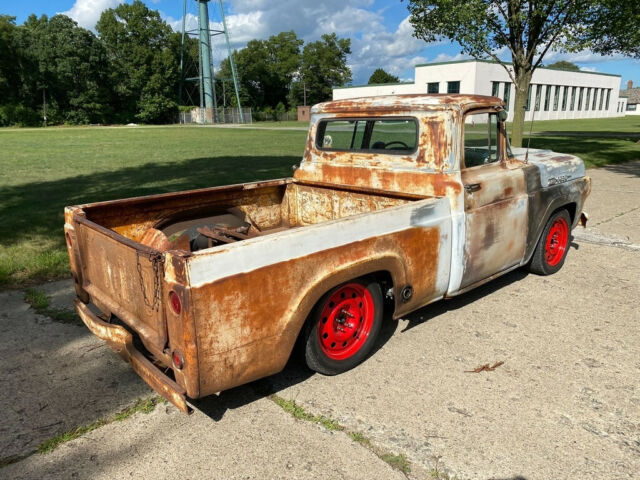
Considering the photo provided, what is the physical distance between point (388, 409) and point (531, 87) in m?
55.8

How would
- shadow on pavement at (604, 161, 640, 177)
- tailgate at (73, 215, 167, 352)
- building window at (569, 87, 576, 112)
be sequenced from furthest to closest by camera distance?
building window at (569, 87, 576, 112), shadow on pavement at (604, 161, 640, 177), tailgate at (73, 215, 167, 352)

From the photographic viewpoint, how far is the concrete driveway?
2.55 m

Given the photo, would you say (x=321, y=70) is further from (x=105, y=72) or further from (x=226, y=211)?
(x=226, y=211)

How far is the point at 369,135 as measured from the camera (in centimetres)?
446

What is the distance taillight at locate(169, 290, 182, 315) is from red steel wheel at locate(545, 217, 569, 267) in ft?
13.4

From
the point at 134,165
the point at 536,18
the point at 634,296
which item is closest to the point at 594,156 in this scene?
the point at 536,18

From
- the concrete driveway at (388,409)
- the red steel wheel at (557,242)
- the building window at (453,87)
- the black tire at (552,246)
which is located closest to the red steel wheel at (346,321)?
the concrete driveway at (388,409)

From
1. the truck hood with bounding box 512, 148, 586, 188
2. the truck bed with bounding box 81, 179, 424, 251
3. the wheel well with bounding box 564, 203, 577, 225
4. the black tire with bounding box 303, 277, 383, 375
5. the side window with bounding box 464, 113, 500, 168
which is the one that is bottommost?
the black tire with bounding box 303, 277, 383, 375

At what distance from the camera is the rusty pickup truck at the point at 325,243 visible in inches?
99.7

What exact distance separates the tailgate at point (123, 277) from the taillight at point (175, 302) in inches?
5.3

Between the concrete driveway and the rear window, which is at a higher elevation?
the rear window

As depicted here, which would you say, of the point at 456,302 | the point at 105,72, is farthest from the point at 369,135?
the point at 105,72

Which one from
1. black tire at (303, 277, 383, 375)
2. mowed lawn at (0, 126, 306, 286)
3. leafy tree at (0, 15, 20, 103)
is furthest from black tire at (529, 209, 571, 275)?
leafy tree at (0, 15, 20, 103)

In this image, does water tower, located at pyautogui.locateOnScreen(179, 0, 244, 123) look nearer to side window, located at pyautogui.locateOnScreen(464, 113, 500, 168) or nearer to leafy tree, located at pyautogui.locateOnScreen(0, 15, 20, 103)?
leafy tree, located at pyautogui.locateOnScreen(0, 15, 20, 103)
